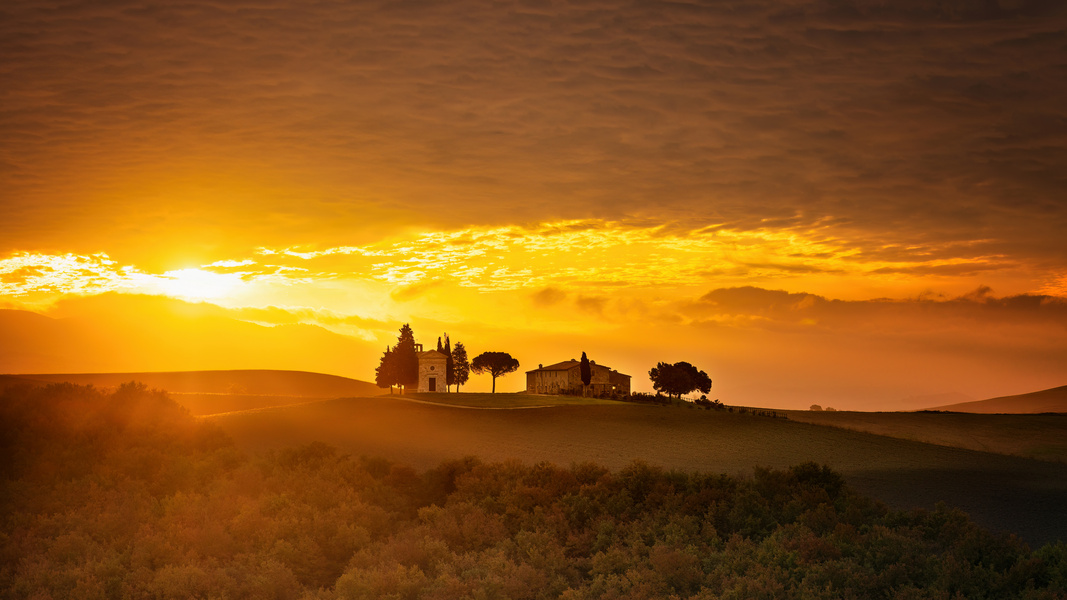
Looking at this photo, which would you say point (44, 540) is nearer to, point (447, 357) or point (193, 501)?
point (193, 501)

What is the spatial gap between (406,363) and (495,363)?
17575 millimetres

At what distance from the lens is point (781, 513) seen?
20.2 metres

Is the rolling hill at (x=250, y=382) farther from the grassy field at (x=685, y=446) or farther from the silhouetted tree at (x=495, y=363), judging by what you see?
the grassy field at (x=685, y=446)

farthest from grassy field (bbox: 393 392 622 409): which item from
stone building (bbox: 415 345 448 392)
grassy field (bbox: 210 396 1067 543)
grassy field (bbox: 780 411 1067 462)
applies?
stone building (bbox: 415 345 448 392)

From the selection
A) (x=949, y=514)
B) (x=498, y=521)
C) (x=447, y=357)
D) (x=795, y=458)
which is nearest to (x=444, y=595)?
(x=498, y=521)

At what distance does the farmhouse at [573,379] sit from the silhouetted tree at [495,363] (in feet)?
14.0

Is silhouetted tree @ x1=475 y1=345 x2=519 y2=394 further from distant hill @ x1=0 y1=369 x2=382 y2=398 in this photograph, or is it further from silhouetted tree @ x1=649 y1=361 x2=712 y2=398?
silhouetted tree @ x1=649 y1=361 x2=712 y2=398

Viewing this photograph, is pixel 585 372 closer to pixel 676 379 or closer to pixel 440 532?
pixel 676 379

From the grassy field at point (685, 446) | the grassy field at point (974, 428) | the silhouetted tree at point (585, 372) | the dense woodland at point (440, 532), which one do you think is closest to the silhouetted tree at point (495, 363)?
the silhouetted tree at point (585, 372)

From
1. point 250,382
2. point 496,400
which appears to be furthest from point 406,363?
point 250,382

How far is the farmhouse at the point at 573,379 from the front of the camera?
329 ft

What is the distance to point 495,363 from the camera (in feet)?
370

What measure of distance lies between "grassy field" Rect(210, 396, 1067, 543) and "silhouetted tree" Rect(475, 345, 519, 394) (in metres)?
56.7

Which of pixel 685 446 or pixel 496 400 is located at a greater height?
pixel 496 400
